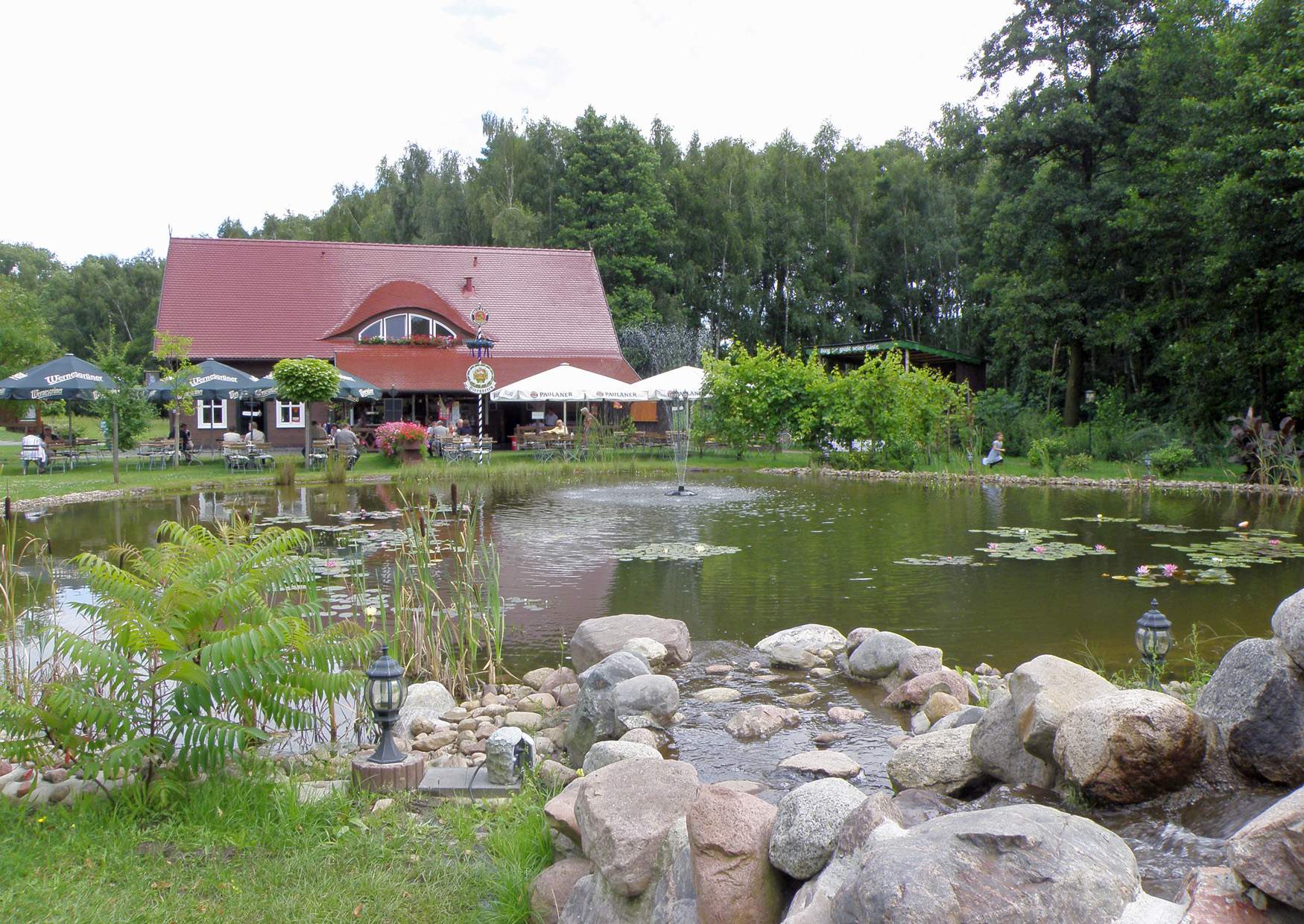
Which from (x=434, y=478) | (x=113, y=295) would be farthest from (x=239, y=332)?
(x=113, y=295)

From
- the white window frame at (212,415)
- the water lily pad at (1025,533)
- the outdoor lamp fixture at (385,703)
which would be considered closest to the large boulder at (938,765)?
the outdoor lamp fixture at (385,703)

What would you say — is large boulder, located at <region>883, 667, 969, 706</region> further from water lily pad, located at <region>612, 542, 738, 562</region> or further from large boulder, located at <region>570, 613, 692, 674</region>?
water lily pad, located at <region>612, 542, 738, 562</region>

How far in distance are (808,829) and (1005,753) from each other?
121 centimetres

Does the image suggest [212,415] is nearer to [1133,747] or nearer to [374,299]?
[374,299]

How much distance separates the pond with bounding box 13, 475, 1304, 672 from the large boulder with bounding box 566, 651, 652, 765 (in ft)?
5.05

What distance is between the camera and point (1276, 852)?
2299 millimetres

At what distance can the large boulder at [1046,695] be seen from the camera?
3.57 m

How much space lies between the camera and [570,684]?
6.35 meters

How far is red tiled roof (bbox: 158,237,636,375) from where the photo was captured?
2991 centimetres

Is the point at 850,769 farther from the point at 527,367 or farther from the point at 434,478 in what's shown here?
the point at 527,367

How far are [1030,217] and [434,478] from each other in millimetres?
16962

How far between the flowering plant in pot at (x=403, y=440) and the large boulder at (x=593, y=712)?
17.8 m

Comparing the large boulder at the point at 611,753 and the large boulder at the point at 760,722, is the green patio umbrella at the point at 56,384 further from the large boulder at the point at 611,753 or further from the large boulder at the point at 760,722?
the large boulder at the point at 611,753

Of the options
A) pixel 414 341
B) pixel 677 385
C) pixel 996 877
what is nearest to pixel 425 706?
pixel 996 877
